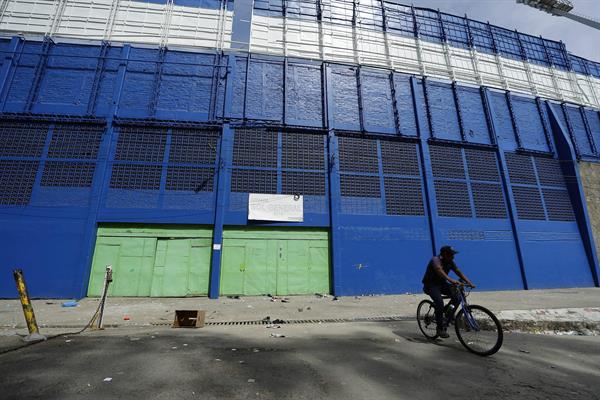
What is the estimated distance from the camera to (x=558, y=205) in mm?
16953

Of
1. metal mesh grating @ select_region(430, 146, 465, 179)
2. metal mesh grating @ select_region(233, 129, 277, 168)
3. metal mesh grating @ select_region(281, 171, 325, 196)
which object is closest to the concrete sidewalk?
metal mesh grating @ select_region(281, 171, 325, 196)

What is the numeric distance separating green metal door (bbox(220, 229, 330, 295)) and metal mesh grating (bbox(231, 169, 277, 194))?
1.94 meters

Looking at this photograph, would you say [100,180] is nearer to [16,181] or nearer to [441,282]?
[16,181]

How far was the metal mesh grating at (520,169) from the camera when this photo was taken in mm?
16734

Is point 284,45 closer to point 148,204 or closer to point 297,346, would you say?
point 148,204

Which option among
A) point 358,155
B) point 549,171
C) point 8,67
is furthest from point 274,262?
point 549,171

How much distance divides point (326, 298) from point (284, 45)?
1446cm

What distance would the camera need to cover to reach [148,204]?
12805 mm

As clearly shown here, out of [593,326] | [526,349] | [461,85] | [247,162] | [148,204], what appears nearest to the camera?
[526,349]

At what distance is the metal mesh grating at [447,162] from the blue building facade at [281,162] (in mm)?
76

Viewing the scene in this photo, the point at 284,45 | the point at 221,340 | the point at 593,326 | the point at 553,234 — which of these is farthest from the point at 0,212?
the point at 553,234

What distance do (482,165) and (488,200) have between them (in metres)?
2.15

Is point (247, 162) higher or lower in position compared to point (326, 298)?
higher

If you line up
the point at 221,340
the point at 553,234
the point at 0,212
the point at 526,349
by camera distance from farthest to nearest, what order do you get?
the point at 553,234
the point at 0,212
the point at 221,340
the point at 526,349
